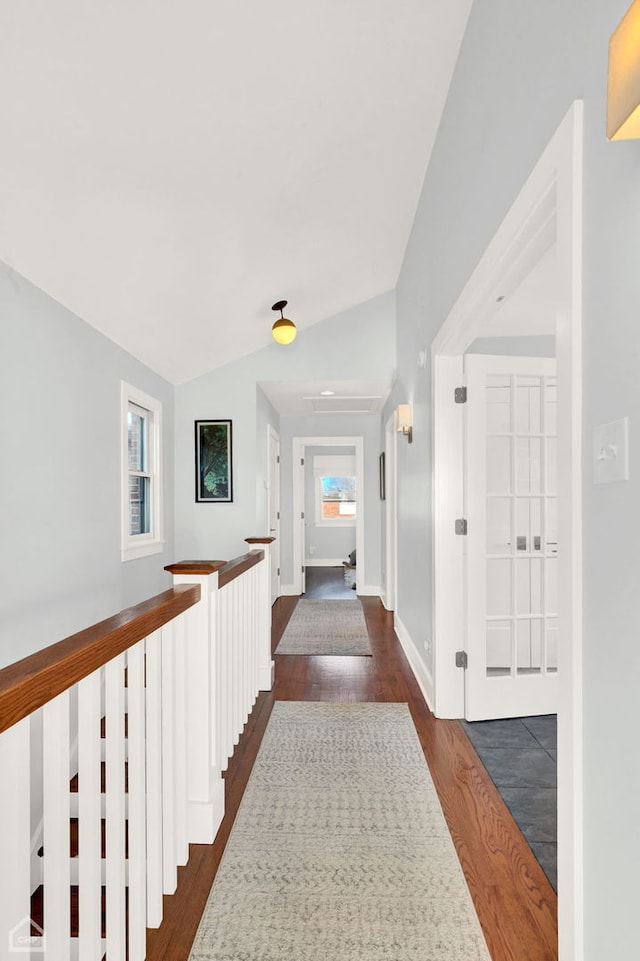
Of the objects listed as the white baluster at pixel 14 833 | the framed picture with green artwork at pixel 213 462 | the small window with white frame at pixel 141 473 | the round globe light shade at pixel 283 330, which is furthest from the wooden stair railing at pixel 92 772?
the framed picture with green artwork at pixel 213 462

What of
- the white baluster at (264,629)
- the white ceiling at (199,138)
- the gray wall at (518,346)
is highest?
the white ceiling at (199,138)

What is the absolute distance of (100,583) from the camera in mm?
3268

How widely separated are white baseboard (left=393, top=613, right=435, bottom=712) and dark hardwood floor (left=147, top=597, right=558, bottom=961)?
68 mm

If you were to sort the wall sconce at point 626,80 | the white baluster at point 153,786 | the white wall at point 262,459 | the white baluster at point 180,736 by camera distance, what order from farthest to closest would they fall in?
the white wall at point 262,459 → the white baluster at point 180,736 → the white baluster at point 153,786 → the wall sconce at point 626,80

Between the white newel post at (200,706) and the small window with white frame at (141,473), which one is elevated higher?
the small window with white frame at (141,473)

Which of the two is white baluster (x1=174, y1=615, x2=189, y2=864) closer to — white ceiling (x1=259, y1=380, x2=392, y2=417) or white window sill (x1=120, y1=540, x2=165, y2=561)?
white window sill (x1=120, y1=540, x2=165, y2=561)

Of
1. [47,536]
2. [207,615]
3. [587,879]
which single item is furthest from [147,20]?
[587,879]

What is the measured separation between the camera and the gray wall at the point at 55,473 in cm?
237

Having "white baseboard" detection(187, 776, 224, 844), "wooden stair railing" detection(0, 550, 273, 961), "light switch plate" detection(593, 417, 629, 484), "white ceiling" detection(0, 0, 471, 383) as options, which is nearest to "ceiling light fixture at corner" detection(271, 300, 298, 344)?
"white ceiling" detection(0, 0, 471, 383)

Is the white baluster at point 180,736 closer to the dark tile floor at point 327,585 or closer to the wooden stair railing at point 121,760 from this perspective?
the wooden stair railing at point 121,760

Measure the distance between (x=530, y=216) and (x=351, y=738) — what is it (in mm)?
2344

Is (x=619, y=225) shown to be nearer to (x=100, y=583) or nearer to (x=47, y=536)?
(x=47, y=536)

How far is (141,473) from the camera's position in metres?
4.17

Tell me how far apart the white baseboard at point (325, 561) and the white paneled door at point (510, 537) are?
741cm
